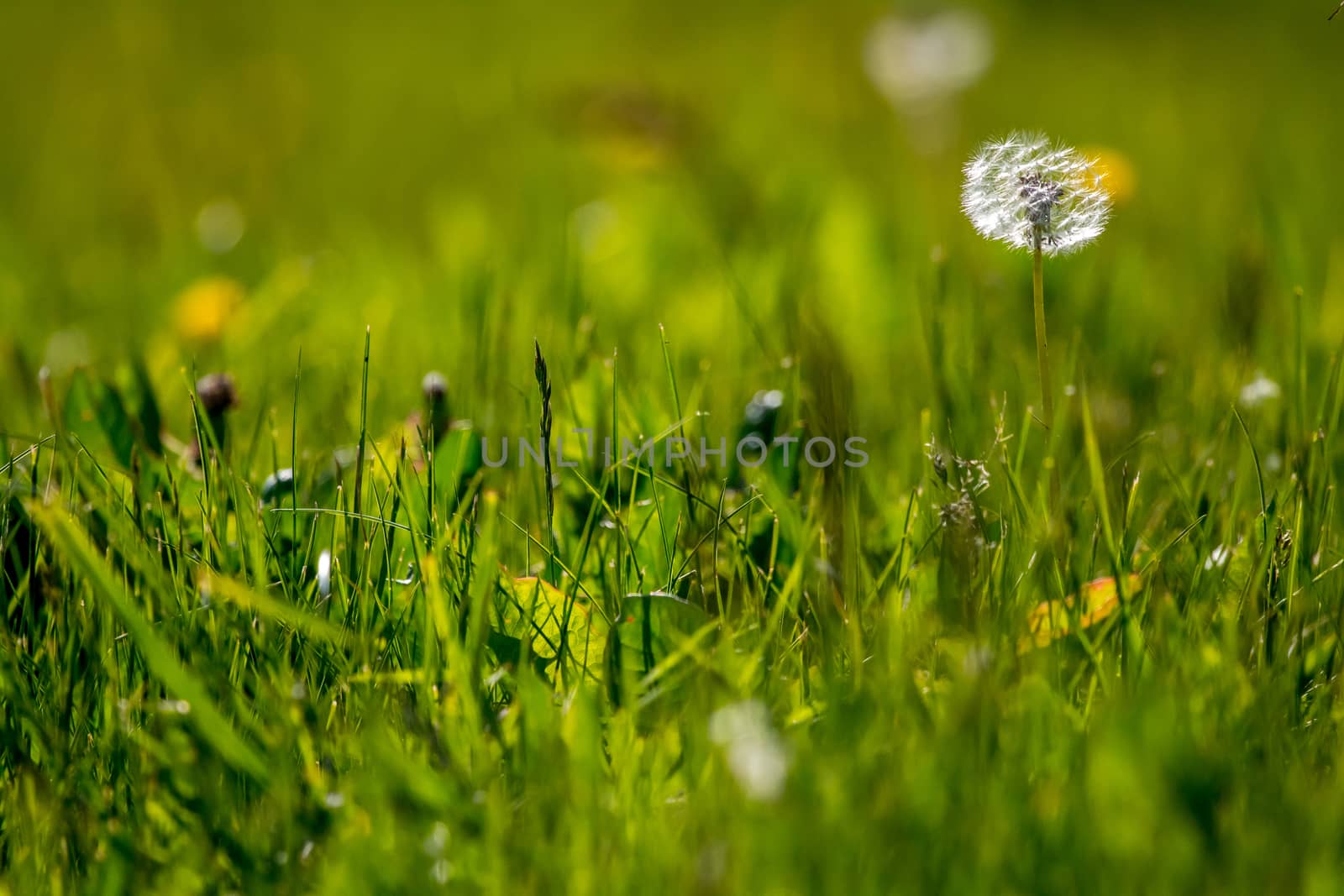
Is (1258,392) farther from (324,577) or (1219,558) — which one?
(324,577)

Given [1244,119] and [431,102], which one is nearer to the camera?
[1244,119]

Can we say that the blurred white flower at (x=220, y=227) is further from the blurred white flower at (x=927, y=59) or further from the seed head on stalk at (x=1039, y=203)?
the seed head on stalk at (x=1039, y=203)

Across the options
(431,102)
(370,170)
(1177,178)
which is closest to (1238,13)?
(1177,178)

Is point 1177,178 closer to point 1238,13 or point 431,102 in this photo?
point 431,102

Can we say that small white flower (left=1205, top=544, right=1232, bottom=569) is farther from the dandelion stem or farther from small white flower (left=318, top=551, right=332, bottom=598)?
small white flower (left=318, top=551, right=332, bottom=598)

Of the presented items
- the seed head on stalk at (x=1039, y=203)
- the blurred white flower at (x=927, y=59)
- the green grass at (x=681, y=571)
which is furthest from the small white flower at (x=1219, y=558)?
the blurred white flower at (x=927, y=59)

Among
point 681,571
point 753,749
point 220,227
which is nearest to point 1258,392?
point 681,571
